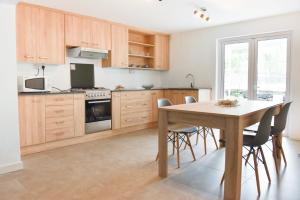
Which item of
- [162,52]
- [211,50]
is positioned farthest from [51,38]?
[211,50]

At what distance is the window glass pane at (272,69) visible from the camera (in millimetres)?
4723

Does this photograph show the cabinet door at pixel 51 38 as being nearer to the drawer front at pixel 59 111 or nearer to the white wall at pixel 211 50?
the drawer front at pixel 59 111

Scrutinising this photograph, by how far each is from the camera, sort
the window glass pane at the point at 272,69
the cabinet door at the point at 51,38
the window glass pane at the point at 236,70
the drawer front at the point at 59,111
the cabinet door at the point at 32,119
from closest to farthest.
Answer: the cabinet door at the point at 32,119
the drawer front at the point at 59,111
the cabinet door at the point at 51,38
the window glass pane at the point at 272,69
the window glass pane at the point at 236,70

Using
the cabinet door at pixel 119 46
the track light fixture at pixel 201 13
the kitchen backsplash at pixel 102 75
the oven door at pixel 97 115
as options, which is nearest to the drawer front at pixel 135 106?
the oven door at pixel 97 115

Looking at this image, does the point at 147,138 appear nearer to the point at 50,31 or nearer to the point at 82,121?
the point at 82,121

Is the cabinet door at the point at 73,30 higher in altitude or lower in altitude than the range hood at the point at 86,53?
higher

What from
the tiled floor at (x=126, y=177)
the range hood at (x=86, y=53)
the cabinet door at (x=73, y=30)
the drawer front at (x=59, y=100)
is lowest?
the tiled floor at (x=126, y=177)

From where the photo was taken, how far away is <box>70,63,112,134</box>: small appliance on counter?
4.46m

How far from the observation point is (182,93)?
558 cm

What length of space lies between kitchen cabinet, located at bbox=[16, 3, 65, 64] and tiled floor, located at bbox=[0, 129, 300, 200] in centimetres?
161

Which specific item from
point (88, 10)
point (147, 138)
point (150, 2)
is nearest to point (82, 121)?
point (147, 138)

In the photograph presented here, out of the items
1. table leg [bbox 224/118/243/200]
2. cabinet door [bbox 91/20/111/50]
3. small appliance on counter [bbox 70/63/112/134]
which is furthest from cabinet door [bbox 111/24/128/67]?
table leg [bbox 224/118/243/200]

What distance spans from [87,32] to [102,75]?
1026 millimetres

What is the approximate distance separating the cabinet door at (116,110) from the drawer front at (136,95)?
13 centimetres
